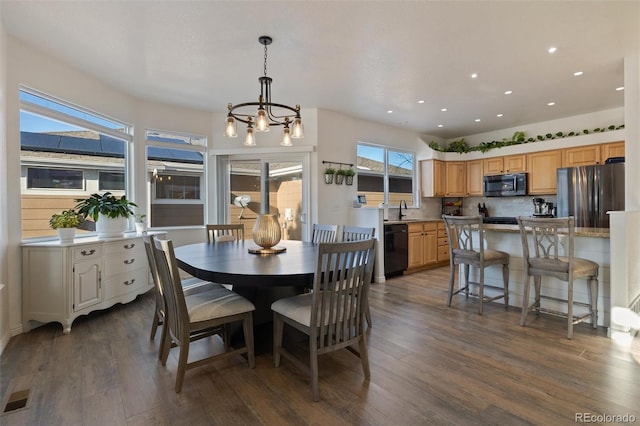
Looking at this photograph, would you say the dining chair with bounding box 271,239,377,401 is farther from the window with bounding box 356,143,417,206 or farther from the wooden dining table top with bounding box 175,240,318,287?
the window with bounding box 356,143,417,206

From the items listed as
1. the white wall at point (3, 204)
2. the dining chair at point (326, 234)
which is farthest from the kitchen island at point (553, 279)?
the white wall at point (3, 204)

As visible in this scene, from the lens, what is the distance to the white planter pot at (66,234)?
116 inches

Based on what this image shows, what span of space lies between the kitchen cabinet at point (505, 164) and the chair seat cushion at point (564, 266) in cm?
329

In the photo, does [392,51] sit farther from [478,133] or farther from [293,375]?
[478,133]

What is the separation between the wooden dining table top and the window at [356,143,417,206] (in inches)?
123

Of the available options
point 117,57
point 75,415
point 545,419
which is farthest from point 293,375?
point 117,57

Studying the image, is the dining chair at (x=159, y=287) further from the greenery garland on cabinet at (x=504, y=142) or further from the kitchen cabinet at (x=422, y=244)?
the greenery garland on cabinet at (x=504, y=142)

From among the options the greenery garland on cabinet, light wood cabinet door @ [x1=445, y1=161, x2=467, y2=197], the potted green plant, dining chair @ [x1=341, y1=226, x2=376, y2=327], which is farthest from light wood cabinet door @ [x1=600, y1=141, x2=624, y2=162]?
the potted green plant

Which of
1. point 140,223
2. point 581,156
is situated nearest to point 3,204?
point 140,223

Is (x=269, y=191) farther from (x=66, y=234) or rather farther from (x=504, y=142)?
(x=504, y=142)

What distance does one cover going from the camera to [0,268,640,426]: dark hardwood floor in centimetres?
169

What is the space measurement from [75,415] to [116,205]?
2330 millimetres

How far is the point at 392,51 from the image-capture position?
303 centimetres

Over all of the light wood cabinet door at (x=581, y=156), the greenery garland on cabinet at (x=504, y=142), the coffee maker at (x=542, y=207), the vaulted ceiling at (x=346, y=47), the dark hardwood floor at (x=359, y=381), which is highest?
the vaulted ceiling at (x=346, y=47)
